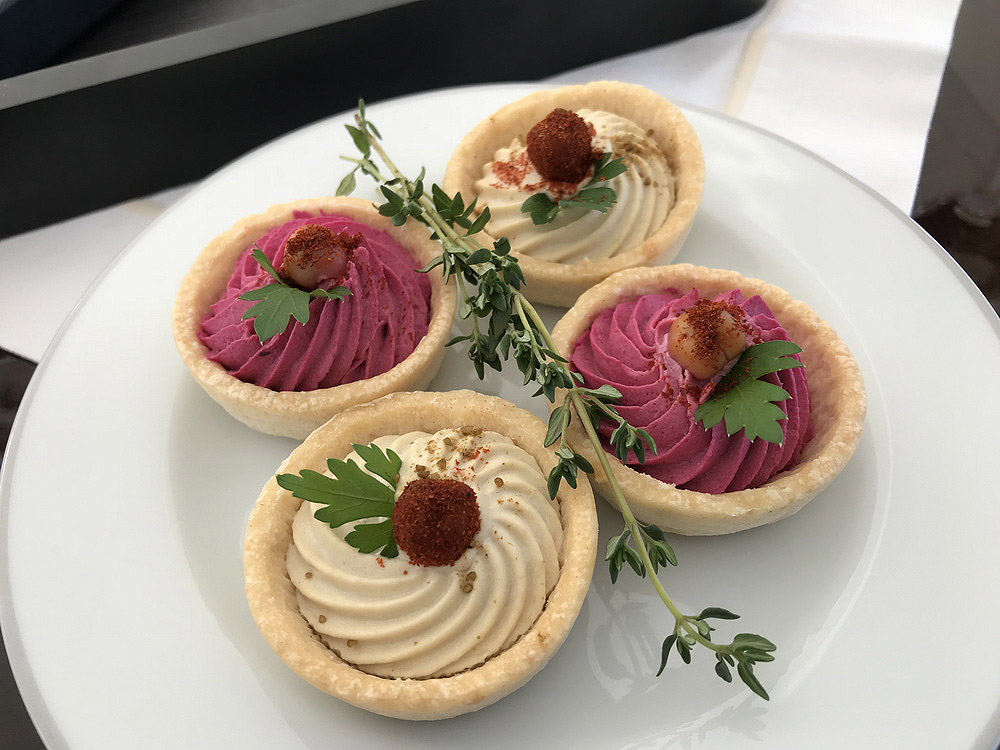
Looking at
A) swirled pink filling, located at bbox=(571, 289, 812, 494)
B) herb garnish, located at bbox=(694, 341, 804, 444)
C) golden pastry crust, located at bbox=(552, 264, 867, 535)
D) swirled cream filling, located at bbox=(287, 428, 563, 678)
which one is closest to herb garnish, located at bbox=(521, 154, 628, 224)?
golden pastry crust, located at bbox=(552, 264, 867, 535)

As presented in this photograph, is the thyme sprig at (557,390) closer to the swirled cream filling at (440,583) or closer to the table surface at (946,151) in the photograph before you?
the swirled cream filling at (440,583)

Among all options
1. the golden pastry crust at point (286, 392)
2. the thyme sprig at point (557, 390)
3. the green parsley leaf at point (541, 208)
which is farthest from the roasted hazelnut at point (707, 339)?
the golden pastry crust at point (286, 392)

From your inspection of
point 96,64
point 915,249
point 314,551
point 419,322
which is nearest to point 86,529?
point 314,551

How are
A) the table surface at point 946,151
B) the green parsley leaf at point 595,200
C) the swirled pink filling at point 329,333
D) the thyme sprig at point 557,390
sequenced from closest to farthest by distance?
the thyme sprig at point 557,390 → the swirled pink filling at point 329,333 → the green parsley leaf at point 595,200 → the table surface at point 946,151

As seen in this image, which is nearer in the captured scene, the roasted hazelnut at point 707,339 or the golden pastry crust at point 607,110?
the roasted hazelnut at point 707,339

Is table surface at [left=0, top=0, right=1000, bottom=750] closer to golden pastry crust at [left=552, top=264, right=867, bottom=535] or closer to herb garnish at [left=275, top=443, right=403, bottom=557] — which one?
golden pastry crust at [left=552, top=264, right=867, bottom=535]

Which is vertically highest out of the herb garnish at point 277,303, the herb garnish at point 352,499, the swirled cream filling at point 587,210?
the herb garnish at point 277,303

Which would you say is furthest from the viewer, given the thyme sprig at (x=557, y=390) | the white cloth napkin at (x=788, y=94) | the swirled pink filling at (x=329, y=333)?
the white cloth napkin at (x=788, y=94)
